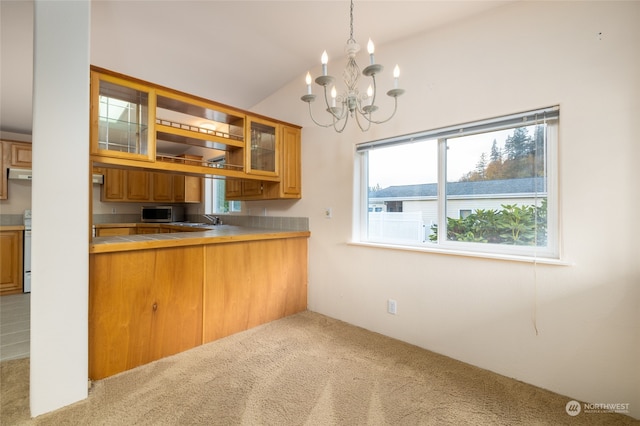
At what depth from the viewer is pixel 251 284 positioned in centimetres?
277

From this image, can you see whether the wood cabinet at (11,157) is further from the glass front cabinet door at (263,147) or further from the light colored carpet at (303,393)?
the glass front cabinet door at (263,147)

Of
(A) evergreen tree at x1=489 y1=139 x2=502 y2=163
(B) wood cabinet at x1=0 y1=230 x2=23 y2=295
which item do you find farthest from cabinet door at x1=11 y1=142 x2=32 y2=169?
(A) evergreen tree at x1=489 y1=139 x2=502 y2=163

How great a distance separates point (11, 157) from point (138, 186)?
5.38ft

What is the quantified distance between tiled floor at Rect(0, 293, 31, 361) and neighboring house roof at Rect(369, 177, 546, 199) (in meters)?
3.28

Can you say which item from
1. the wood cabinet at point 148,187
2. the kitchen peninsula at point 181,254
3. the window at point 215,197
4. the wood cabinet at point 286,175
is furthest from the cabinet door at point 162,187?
the wood cabinet at point 286,175

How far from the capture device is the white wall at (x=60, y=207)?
5.12 ft

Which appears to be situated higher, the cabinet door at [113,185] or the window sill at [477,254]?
the cabinet door at [113,185]

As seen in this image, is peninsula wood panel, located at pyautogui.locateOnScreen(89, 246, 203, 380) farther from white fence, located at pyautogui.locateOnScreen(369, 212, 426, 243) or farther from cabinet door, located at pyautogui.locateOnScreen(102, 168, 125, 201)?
cabinet door, located at pyautogui.locateOnScreen(102, 168, 125, 201)

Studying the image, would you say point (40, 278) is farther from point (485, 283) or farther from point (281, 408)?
point (485, 283)

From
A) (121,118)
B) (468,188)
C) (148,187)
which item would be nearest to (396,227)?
(468,188)

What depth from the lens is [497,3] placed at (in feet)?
6.48

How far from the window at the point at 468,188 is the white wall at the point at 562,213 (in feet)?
0.36

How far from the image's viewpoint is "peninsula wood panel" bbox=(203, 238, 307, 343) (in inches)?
98.3

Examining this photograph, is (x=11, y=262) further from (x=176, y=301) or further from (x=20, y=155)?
(x=176, y=301)
